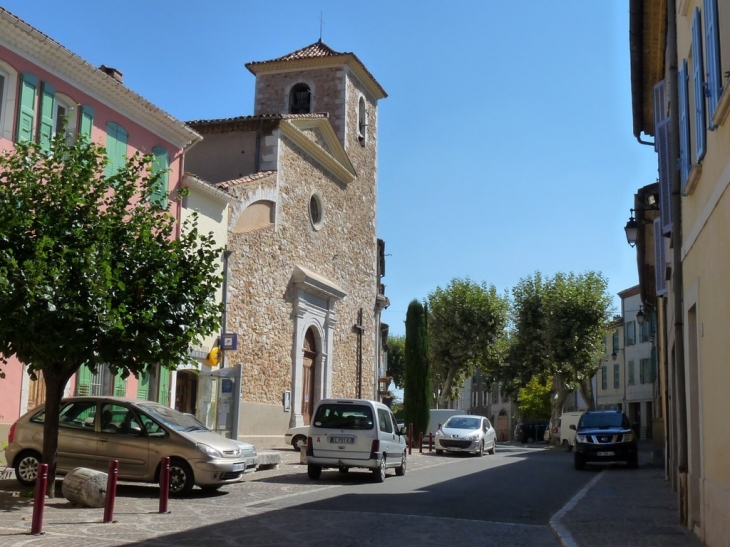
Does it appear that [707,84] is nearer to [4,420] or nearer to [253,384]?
[4,420]

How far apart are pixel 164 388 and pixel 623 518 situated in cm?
1271

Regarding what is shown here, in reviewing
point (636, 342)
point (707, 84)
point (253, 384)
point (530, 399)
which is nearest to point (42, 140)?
point (253, 384)

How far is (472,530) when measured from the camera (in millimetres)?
10367

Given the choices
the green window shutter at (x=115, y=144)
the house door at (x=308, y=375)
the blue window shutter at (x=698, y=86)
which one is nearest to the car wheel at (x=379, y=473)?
the green window shutter at (x=115, y=144)

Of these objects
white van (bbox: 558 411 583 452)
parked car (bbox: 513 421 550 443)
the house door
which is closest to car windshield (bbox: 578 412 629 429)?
the house door

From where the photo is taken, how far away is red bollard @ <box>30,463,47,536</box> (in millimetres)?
8789

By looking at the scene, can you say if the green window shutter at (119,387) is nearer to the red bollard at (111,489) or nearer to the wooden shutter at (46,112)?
the wooden shutter at (46,112)

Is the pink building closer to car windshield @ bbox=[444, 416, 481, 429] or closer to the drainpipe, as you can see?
the drainpipe

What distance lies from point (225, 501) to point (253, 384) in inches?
548

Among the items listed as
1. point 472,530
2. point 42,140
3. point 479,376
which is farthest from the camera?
point 479,376

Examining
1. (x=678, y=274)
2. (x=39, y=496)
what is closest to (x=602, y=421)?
(x=678, y=274)

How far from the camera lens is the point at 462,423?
31.6 m

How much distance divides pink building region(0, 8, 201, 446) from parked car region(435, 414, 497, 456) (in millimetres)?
12211

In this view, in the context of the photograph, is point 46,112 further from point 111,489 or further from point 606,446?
point 606,446
